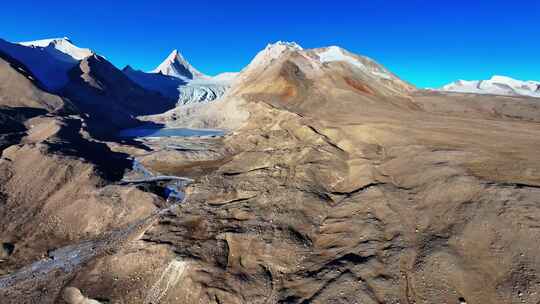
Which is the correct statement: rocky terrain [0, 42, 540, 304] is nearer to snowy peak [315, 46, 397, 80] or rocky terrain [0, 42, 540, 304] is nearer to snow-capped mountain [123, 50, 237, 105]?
snowy peak [315, 46, 397, 80]

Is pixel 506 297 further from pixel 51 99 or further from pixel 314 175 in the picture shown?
pixel 51 99

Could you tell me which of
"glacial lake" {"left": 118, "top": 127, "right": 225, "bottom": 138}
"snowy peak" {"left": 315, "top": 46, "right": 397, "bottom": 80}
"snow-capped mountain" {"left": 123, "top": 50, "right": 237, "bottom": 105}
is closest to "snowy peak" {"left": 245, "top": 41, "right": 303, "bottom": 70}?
"snowy peak" {"left": 315, "top": 46, "right": 397, "bottom": 80}

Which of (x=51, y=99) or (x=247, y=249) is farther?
(x=51, y=99)

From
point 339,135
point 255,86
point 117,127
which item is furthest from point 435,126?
point 117,127

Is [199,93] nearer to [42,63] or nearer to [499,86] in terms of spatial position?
[42,63]

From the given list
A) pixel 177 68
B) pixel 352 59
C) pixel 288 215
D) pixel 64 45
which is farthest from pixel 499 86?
pixel 64 45

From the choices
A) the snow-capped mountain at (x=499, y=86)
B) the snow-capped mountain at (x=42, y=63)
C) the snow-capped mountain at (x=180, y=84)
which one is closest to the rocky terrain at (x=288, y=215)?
the snow-capped mountain at (x=42, y=63)
